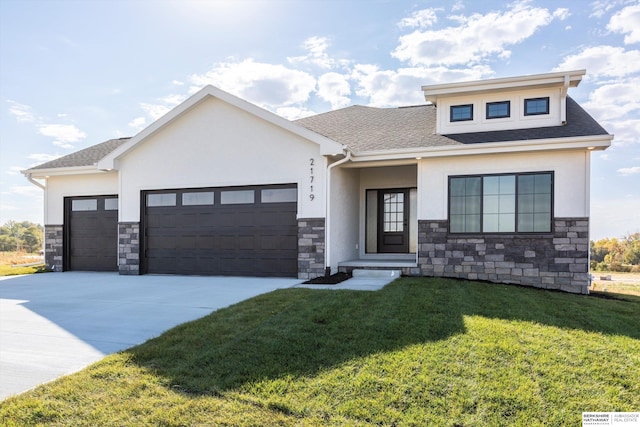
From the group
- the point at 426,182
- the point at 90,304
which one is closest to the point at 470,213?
the point at 426,182

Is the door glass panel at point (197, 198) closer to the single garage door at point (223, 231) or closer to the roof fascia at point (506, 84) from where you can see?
the single garage door at point (223, 231)

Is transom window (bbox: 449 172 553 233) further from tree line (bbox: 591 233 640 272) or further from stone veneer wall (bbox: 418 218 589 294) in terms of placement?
tree line (bbox: 591 233 640 272)

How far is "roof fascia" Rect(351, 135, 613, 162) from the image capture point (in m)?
8.43

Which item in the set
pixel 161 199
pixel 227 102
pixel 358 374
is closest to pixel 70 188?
pixel 161 199

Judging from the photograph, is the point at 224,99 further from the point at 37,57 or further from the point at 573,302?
the point at 573,302

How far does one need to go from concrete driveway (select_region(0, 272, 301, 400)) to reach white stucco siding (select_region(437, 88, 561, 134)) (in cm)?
609

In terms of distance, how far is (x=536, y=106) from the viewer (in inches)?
396

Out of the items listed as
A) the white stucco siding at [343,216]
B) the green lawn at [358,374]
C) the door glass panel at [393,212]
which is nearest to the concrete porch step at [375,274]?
the white stucco siding at [343,216]

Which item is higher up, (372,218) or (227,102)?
(227,102)

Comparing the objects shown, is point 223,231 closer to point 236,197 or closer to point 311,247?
point 236,197

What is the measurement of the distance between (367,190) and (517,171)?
14.6ft

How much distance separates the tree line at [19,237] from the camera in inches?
1163

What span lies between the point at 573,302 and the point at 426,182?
4.17 meters

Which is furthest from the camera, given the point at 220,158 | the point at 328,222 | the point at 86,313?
the point at 220,158
